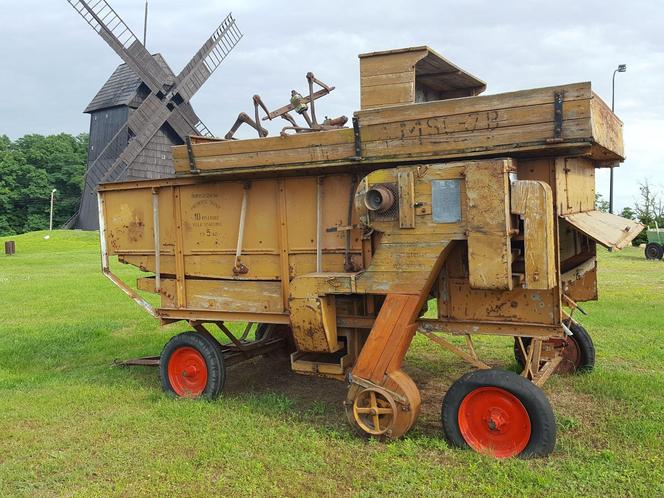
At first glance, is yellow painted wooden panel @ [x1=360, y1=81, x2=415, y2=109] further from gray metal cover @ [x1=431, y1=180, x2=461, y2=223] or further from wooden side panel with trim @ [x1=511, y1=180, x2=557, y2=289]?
wooden side panel with trim @ [x1=511, y1=180, x2=557, y2=289]

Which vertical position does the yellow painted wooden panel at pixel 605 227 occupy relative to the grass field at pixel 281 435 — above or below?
above

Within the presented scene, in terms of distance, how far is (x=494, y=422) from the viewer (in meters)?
4.62

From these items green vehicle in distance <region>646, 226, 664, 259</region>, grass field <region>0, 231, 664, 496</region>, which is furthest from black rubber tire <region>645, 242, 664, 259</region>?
grass field <region>0, 231, 664, 496</region>

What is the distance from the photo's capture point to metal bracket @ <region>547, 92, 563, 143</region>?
432cm

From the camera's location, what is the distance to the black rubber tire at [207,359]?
6266 millimetres

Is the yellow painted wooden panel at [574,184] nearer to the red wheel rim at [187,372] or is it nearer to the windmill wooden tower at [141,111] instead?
the red wheel rim at [187,372]

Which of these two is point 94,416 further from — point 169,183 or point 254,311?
point 169,183

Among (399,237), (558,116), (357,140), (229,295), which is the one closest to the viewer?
(558,116)

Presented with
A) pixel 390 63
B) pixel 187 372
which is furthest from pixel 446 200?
pixel 187 372

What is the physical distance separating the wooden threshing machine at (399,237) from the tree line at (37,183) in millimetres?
61613

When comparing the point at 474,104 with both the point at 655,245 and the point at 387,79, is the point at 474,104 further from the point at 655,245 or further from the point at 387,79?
the point at 655,245

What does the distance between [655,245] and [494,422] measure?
21.9 meters

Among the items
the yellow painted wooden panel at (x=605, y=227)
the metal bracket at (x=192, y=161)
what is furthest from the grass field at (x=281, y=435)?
the metal bracket at (x=192, y=161)

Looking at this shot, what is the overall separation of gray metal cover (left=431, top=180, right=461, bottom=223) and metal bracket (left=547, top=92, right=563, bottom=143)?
0.78 m
